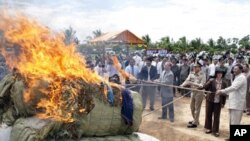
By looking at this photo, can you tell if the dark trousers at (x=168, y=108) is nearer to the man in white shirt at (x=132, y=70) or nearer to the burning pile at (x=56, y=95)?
the man in white shirt at (x=132, y=70)

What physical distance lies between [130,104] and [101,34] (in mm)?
16574

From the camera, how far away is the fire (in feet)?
18.2

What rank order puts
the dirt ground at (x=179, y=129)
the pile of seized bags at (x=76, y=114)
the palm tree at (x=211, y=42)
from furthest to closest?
the palm tree at (x=211, y=42) < the dirt ground at (x=179, y=129) < the pile of seized bags at (x=76, y=114)

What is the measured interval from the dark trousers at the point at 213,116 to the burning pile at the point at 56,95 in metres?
5.25

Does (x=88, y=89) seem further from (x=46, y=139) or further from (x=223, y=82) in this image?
(x=223, y=82)

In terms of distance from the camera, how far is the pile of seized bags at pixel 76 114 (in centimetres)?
550

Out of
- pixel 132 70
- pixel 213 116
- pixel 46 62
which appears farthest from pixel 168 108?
pixel 46 62

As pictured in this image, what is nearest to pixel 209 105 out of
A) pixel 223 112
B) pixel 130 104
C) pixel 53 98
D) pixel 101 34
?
pixel 223 112

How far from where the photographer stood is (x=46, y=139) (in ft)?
17.8

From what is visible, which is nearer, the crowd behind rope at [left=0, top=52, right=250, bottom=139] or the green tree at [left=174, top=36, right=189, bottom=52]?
the crowd behind rope at [left=0, top=52, right=250, bottom=139]

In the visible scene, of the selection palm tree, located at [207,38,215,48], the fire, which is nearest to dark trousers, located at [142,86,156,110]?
the fire

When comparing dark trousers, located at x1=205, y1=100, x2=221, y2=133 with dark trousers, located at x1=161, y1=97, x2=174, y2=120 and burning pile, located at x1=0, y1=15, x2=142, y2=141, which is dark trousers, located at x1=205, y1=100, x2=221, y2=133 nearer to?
dark trousers, located at x1=161, y1=97, x2=174, y2=120

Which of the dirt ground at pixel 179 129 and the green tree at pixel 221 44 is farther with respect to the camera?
the green tree at pixel 221 44

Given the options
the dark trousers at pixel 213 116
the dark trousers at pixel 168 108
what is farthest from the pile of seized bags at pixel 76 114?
the dark trousers at pixel 168 108
